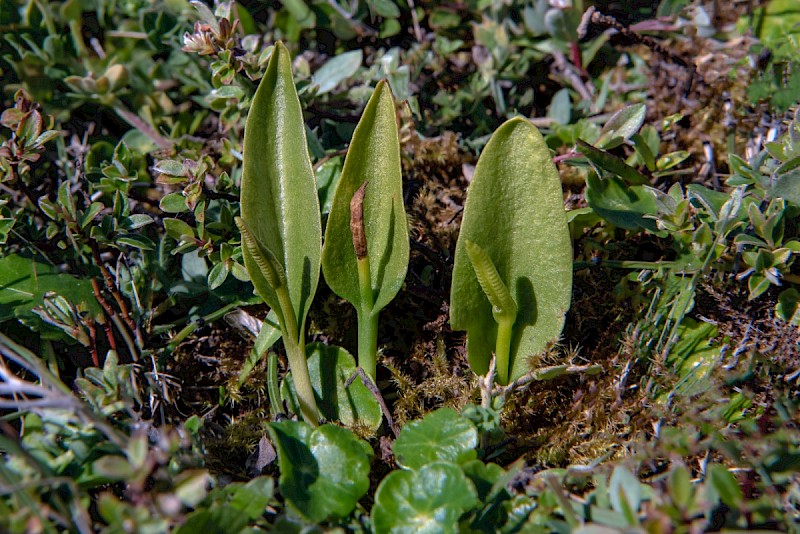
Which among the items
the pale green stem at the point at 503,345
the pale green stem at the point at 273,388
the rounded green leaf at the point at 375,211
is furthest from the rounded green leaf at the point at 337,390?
the pale green stem at the point at 503,345

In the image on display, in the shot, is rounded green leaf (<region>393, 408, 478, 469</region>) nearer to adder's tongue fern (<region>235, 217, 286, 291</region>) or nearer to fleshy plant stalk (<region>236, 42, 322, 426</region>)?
fleshy plant stalk (<region>236, 42, 322, 426</region>)

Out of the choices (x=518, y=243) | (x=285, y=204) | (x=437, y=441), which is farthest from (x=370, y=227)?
(x=437, y=441)

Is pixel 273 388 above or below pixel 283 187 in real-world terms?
below

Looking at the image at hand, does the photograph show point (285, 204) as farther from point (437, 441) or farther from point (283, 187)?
point (437, 441)

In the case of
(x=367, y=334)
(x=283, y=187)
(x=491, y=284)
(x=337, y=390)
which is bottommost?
(x=337, y=390)

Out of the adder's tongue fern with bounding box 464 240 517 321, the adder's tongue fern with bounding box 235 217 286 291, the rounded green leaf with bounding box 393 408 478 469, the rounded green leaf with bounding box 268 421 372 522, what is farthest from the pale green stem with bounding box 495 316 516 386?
the adder's tongue fern with bounding box 235 217 286 291
